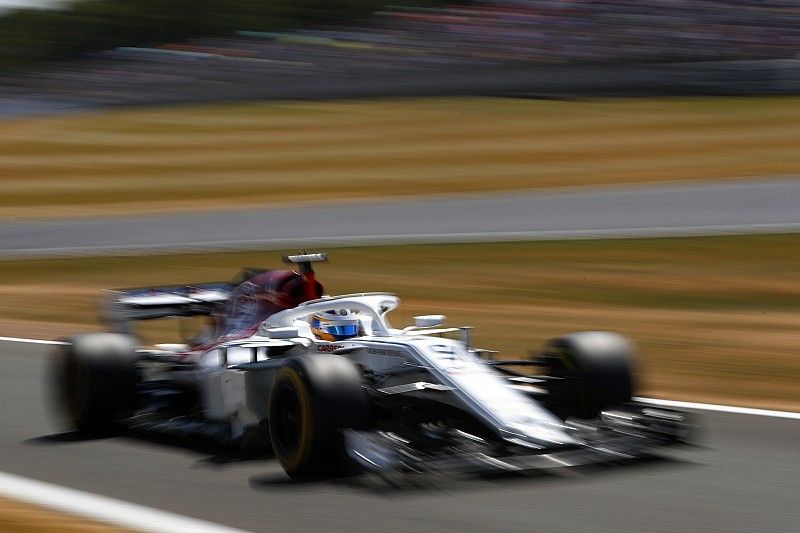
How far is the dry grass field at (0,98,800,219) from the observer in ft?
72.8

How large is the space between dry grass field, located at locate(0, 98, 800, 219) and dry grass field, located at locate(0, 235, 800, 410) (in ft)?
16.9

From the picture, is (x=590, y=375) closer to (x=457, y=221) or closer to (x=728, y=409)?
(x=728, y=409)

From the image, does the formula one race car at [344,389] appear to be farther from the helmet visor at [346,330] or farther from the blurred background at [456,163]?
the blurred background at [456,163]

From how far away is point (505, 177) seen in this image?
73.1 feet

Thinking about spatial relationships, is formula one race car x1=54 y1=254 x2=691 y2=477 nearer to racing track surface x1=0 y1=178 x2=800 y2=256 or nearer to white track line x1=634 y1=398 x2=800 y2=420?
white track line x1=634 y1=398 x2=800 y2=420

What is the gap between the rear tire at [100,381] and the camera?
7.73 m

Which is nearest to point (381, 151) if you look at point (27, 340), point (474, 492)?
point (27, 340)

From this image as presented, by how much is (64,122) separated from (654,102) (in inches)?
589

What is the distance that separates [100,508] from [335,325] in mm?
1923

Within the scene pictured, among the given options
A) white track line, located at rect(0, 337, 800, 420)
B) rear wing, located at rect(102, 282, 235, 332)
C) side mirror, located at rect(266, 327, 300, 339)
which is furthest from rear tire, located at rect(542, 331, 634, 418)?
rear wing, located at rect(102, 282, 235, 332)

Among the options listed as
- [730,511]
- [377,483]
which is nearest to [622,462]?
[730,511]

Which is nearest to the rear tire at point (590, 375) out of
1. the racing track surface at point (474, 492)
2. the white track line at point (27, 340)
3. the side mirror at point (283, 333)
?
the racing track surface at point (474, 492)

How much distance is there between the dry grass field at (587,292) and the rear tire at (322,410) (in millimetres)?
3446

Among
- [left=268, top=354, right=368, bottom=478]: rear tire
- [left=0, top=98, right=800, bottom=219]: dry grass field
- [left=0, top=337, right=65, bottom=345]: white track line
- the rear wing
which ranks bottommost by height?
[left=268, top=354, right=368, bottom=478]: rear tire
